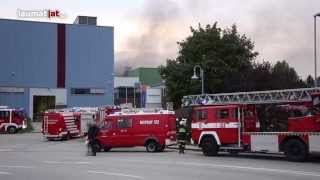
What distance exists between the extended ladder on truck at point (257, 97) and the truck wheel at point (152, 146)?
9.16ft

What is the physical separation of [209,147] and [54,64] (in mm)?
71866

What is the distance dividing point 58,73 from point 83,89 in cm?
487

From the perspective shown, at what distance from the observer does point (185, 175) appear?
18719 millimetres

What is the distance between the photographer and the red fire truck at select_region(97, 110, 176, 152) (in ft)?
108

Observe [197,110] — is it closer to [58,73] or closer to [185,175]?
[185,175]

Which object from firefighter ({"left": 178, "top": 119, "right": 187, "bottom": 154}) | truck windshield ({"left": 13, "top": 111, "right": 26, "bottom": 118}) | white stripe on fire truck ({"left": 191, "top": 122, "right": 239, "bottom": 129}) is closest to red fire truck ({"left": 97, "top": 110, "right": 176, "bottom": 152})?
firefighter ({"left": 178, "top": 119, "right": 187, "bottom": 154})

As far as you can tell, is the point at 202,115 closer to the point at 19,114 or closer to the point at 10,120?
the point at 10,120

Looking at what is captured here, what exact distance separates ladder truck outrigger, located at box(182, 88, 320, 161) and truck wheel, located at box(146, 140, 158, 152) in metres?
2.84

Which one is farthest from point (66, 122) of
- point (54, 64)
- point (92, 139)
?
point (54, 64)

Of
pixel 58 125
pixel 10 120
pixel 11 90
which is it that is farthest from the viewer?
pixel 11 90

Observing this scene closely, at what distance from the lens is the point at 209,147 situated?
96.6ft

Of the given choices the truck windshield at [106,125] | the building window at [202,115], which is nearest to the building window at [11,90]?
the truck windshield at [106,125]

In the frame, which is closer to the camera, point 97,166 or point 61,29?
point 97,166

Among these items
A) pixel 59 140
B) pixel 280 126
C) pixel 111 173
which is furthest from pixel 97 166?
pixel 59 140
